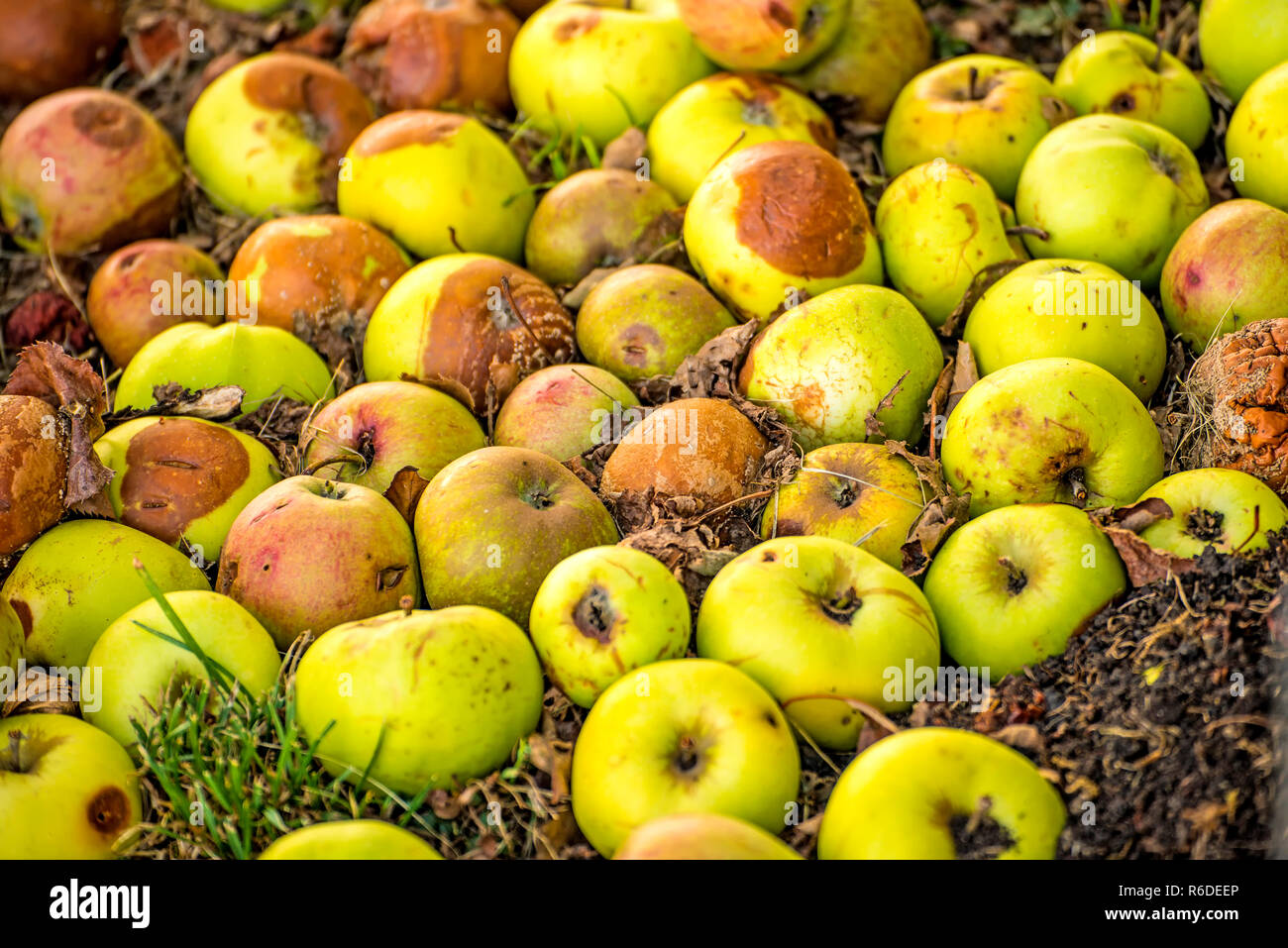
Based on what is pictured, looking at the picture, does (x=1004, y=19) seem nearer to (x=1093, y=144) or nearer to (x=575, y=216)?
(x=1093, y=144)

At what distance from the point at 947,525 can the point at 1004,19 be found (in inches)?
112

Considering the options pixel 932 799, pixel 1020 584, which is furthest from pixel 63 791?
pixel 1020 584

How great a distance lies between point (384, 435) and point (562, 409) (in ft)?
1.50

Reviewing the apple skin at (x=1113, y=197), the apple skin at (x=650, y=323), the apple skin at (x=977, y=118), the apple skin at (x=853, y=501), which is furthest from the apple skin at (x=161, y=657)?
the apple skin at (x=977, y=118)

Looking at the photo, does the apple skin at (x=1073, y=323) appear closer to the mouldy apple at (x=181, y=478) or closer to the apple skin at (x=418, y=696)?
the apple skin at (x=418, y=696)

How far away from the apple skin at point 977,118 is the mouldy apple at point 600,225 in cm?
86

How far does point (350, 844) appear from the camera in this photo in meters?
1.71

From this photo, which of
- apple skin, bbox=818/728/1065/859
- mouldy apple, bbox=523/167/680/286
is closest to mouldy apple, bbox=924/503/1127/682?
apple skin, bbox=818/728/1065/859

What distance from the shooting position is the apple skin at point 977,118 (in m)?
3.49

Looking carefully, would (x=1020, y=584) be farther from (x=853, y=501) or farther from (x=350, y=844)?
(x=350, y=844)

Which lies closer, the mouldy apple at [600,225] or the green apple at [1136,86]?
the mouldy apple at [600,225]

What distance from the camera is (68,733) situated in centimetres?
207
